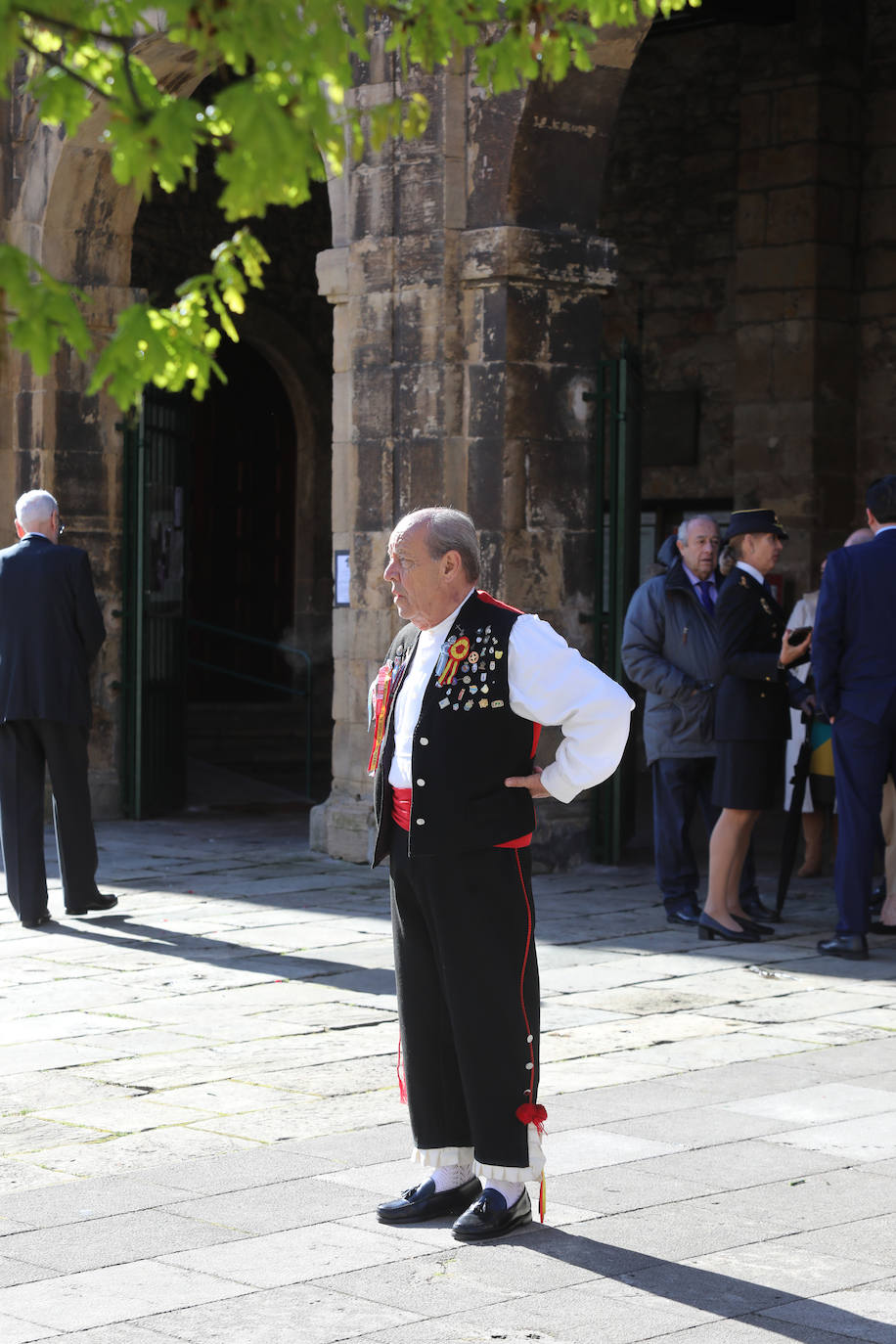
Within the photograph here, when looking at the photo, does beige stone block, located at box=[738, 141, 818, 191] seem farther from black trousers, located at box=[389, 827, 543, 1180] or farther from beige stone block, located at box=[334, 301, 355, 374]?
black trousers, located at box=[389, 827, 543, 1180]

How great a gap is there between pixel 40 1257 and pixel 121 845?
23.6 ft

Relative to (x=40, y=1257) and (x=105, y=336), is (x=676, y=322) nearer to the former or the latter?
(x=105, y=336)

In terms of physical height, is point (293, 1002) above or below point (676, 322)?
below

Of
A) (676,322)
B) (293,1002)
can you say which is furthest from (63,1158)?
(676,322)

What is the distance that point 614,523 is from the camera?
10.2 meters

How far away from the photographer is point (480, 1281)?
4047 mm

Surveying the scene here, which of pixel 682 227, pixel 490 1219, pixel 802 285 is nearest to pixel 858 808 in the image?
pixel 490 1219

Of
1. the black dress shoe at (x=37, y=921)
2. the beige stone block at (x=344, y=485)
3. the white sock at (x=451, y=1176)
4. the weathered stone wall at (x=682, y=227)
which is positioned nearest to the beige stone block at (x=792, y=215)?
the weathered stone wall at (x=682, y=227)

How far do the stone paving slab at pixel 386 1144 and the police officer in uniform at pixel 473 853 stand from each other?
21cm

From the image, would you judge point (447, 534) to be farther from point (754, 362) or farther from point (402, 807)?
point (754, 362)

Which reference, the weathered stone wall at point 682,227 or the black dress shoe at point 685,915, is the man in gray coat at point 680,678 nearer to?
the black dress shoe at point 685,915

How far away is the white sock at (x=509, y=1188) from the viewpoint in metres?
4.34

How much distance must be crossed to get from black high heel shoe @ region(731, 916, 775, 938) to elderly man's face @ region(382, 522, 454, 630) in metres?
4.00

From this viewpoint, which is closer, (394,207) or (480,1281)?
(480,1281)
